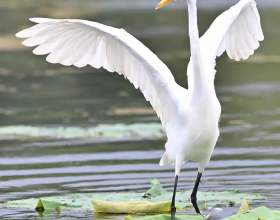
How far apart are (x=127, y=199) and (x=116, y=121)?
4.74 m

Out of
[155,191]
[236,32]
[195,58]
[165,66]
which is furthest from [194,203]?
[236,32]

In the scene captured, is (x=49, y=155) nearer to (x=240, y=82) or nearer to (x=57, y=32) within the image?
(x=57, y=32)

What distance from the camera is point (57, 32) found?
771 cm

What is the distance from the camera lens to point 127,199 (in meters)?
8.23

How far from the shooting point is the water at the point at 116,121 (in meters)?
9.09

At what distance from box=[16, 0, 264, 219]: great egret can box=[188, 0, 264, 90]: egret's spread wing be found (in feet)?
0.04

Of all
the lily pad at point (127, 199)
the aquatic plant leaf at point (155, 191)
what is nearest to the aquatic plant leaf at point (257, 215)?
the lily pad at point (127, 199)

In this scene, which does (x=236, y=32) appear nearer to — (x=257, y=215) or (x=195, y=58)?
(x=195, y=58)

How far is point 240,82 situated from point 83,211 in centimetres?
953

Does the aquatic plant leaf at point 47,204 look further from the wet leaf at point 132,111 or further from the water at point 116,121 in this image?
the wet leaf at point 132,111

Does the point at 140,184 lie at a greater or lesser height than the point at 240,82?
lesser

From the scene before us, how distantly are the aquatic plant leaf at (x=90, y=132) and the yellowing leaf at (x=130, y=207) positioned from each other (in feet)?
12.3

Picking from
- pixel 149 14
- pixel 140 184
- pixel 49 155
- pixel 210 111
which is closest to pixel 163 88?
pixel 210 111

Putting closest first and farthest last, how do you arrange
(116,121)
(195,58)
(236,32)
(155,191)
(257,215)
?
(257,215) < (195,58) < (155,191) < (236,32) < (116,121)
